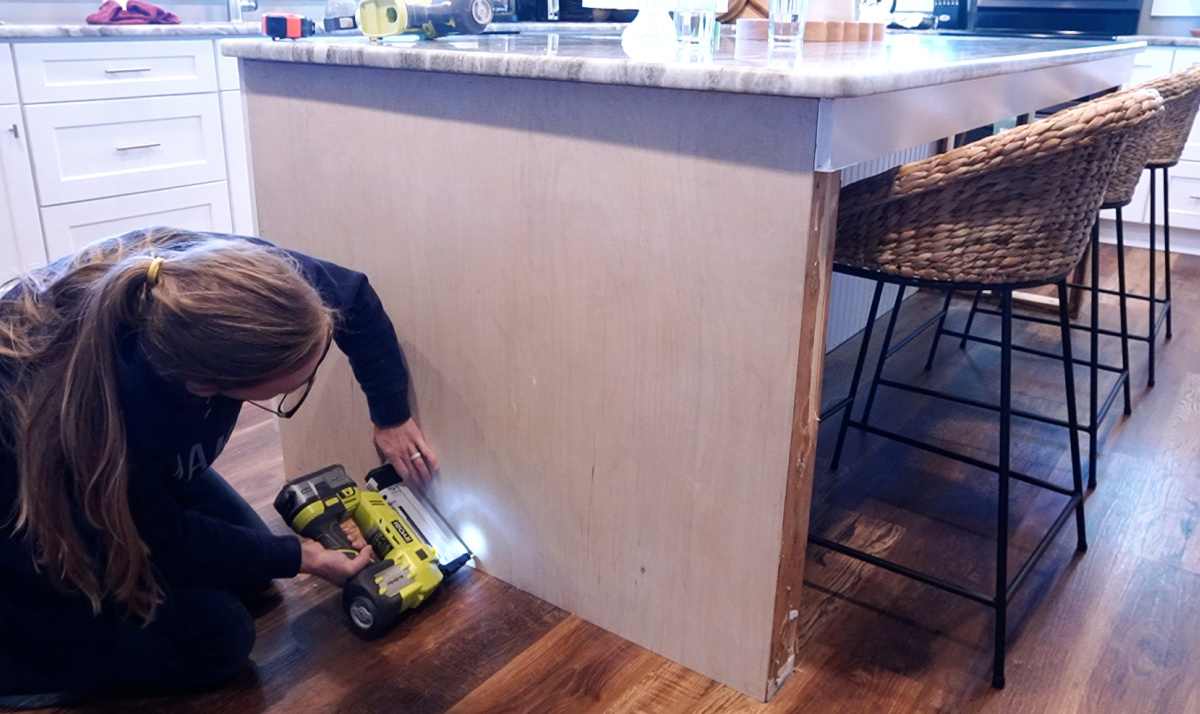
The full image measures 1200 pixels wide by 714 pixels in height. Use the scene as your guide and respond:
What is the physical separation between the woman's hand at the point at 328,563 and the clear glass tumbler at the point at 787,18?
1110mm

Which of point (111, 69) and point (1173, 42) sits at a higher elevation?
point (1173, 42)

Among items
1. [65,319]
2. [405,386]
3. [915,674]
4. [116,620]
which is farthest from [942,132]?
[116,620]


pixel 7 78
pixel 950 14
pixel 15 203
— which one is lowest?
pixel 15 203

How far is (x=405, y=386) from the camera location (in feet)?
4.99

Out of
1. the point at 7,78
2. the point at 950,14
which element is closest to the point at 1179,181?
the point at 950,14

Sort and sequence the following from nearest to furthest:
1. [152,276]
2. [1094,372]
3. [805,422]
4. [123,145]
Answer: [152,276]
[805,422]
[1094,372]
[123,145]

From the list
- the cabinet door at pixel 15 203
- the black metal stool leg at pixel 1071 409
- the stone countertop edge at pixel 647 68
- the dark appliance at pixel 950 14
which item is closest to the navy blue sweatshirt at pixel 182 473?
the stone countertop edge at pixel 647 68

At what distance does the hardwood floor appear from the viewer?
1295 mm

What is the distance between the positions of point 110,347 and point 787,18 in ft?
3.90

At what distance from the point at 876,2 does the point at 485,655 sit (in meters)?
1.56

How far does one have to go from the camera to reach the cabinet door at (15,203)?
2408 millimetres

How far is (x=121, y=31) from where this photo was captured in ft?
8.43

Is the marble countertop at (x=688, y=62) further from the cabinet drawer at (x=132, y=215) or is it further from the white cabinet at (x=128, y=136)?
the cabinet drawer at (x=132, y=215)

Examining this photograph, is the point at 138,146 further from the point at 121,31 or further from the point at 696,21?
the point at 696,21
